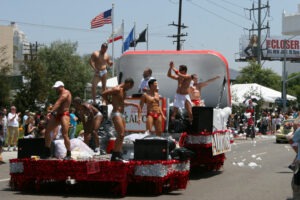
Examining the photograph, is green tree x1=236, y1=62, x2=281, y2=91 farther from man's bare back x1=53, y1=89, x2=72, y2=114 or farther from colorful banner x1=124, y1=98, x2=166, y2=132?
man's bare back x1=53, y1=89, x2=72, y2=114

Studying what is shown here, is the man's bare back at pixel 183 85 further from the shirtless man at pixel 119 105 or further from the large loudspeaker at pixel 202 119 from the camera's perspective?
the shirtless man at pixel 119 105

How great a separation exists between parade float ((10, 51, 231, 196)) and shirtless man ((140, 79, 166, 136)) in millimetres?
546

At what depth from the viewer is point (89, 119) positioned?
46.5 ft

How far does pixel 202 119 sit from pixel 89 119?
2.83 meters

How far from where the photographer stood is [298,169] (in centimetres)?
925

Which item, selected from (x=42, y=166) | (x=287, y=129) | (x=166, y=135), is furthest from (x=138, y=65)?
(x=287, y=129)

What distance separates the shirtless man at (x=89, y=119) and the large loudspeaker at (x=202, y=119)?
7.78ft

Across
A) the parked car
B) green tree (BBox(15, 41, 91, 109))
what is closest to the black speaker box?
the parked car

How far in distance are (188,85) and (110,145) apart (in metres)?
2.61

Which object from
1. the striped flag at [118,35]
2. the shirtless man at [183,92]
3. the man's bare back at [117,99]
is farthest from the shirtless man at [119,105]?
the striped flag at [118,35]

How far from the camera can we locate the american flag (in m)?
33.3

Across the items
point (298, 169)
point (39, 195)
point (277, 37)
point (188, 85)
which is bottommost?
point (39, 195)

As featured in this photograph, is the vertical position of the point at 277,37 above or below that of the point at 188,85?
above

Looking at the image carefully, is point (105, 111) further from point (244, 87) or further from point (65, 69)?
point (65, 69)
